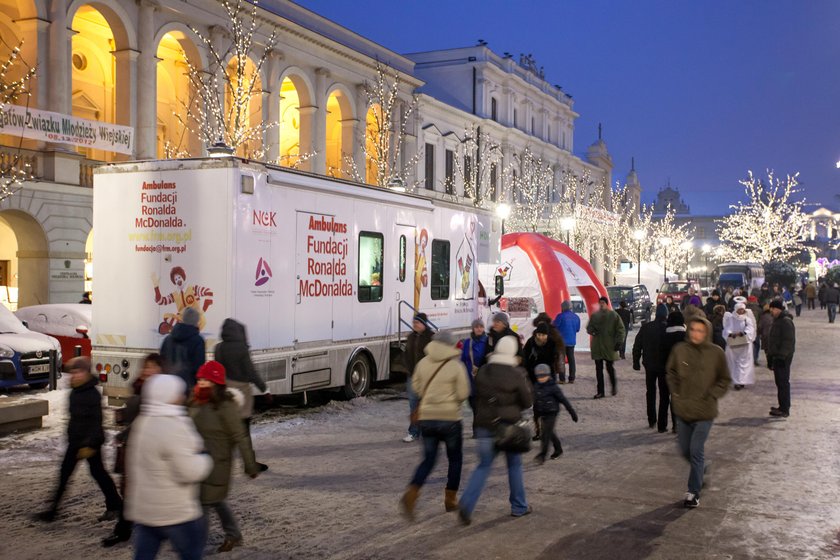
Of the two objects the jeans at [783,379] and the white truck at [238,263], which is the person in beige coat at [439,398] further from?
the jeans at [783,379]

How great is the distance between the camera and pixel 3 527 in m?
7.16

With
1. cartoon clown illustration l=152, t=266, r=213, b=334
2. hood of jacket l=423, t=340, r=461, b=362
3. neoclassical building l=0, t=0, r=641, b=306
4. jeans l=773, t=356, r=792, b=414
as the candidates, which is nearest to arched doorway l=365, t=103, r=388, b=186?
neoclassical building l=0, t=0, r=641, b=306

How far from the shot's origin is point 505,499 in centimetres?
804

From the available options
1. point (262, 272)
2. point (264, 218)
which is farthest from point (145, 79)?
point (262, 272)

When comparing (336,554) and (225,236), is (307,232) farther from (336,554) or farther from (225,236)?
(336,554)

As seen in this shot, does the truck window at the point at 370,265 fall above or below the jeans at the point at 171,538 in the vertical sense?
above

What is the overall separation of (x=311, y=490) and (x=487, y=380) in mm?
2422

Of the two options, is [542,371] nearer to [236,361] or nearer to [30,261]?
[236,361]

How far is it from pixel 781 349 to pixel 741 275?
45939 mm

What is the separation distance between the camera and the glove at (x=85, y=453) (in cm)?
683

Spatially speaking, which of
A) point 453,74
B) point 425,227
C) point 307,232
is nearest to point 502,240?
point 425,227

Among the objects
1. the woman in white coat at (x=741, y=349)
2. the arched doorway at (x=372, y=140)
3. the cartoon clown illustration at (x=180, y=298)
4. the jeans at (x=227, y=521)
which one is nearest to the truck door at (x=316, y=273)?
the cartoon clown illustration at (x=180, y=298)

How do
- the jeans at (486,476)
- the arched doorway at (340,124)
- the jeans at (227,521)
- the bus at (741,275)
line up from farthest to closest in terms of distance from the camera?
the bus at (741,275), the arched doorway at (340,124), the jeans at (486,476), the jeans at (227,521)

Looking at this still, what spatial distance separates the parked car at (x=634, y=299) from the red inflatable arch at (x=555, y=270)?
429 inches
